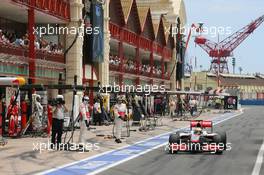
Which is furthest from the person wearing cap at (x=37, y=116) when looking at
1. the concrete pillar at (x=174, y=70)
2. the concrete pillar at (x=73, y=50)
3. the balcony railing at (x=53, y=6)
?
the concrete pillar at (x=174, y=70)

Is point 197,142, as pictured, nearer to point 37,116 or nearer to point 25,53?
point 37,116

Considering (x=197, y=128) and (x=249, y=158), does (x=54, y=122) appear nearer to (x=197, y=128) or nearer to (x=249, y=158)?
(x=197, y=128)

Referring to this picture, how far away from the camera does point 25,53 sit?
31.0m

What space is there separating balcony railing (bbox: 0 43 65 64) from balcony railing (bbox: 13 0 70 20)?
2.32 meters

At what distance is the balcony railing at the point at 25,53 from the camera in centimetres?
2866

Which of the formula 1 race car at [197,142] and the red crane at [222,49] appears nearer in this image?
the formula 1 race car at [197,142]

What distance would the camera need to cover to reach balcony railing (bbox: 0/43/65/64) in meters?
28.7

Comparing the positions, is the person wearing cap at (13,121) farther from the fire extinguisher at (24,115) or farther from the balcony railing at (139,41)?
the balcony railing at (139,41)

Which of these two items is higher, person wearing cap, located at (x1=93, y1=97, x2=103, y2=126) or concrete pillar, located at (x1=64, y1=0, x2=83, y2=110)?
concrete pillar, located at (x1=64, y1=0, x2=83, y2=110)

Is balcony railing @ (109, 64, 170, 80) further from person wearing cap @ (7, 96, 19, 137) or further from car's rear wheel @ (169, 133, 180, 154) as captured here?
car's rear wheel @ (169, 133, 180, 154)

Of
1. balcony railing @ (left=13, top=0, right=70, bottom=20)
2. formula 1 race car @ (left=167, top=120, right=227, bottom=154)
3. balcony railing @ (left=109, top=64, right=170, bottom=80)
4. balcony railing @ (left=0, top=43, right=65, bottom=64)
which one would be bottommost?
formula 1 race car @ (left=167, top=120, right=227, bottom=154)

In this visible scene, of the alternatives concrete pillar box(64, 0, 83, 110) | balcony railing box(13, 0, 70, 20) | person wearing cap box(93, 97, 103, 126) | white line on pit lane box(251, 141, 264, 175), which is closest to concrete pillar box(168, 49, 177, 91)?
concrete pillar box(64, 0, 83, 110)

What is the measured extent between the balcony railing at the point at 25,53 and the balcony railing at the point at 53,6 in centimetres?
232

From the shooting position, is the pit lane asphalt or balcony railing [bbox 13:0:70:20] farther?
balcony railing [bbox 13:0:70:20]
